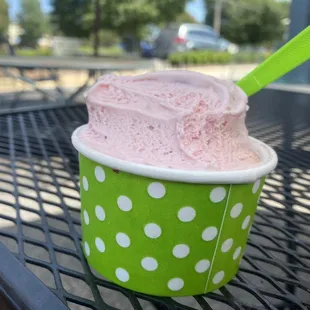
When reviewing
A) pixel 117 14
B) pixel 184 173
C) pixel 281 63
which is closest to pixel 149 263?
pixel 184 173

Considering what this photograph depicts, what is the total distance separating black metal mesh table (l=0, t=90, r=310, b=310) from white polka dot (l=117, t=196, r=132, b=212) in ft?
0.40

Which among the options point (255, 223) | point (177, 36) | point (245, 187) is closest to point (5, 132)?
point (255, 223)

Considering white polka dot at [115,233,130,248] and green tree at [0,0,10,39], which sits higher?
white polka dot at [115,233,130,248]

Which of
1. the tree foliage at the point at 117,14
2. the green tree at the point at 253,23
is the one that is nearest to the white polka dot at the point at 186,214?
the tree foliage at the point at 117,14

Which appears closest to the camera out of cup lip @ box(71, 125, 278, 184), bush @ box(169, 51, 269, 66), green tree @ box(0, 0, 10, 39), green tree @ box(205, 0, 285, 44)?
cup lip @ box(71, 125, 278, 184)

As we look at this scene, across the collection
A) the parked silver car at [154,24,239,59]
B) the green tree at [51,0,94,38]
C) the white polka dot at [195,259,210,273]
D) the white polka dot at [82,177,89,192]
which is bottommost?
the parked silver car at [154,24,239,59]

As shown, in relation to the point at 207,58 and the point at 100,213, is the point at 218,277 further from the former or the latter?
the point at 207,58

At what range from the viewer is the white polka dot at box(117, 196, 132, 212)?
0.52 metres

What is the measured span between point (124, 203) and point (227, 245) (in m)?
0.16

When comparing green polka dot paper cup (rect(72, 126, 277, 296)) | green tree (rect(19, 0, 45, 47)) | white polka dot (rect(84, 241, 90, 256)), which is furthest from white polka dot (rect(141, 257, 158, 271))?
green tree (rect(19, 0, 45, 47))

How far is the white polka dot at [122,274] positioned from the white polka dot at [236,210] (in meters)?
0.17

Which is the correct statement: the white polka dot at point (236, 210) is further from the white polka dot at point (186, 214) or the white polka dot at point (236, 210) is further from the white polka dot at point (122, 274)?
the white polka dot at point (122, 274)

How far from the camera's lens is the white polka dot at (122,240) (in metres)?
0.54

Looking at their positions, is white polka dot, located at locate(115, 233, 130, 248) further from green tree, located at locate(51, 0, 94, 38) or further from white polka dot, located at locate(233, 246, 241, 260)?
green tree, located at locate(51, 0, 94, 38)
